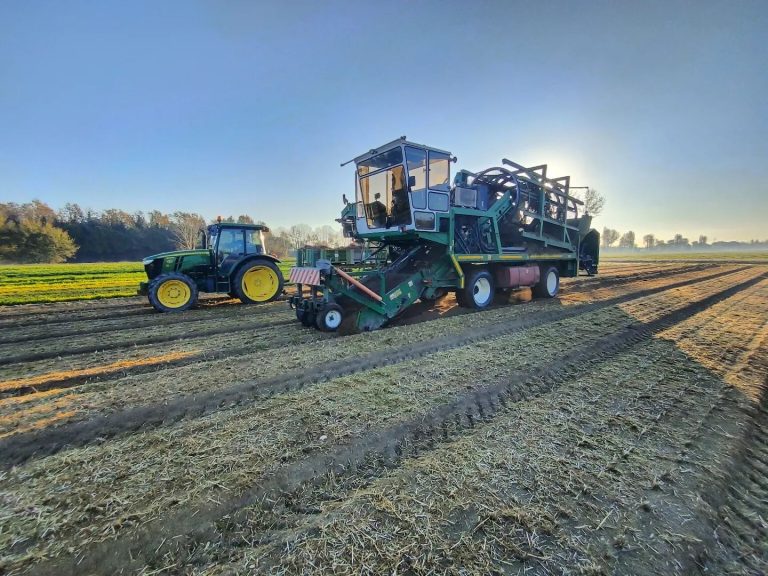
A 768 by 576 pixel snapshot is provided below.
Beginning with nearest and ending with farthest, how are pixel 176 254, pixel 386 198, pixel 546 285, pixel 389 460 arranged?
1. pixel 389 460
2. pixel 386 198
3. pixel 176 254
4. pixel 546 285

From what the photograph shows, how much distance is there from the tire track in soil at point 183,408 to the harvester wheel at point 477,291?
3.13 m

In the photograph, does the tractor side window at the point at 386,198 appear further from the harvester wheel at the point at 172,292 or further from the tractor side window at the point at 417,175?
the harvester wheel at the point at 172,292

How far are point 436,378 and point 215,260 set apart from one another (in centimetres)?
890

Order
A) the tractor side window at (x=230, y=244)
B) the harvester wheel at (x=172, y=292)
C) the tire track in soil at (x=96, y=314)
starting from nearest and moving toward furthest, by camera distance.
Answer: the tire track in soil at (x=96, y=314) < the harvester wheel at (x=172, y=292) < the tractor side window at (x=230, y=244)

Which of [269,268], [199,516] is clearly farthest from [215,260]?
[199,516]

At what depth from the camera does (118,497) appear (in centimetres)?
222

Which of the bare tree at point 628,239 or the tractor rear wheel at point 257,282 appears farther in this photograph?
the bare tree at point 628,239

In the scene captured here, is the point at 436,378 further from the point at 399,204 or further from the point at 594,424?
the point at 399,204

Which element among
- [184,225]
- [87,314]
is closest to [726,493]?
[87,314]

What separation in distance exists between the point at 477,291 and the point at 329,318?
441 cm

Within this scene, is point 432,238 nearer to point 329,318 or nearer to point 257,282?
point 329,318

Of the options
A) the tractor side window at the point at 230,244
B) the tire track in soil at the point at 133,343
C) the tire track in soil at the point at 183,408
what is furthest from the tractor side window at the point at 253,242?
the tire track in soil at the point at 183,408

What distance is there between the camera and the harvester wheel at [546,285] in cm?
Answer: 1093

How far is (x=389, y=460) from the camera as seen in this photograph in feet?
8.55
